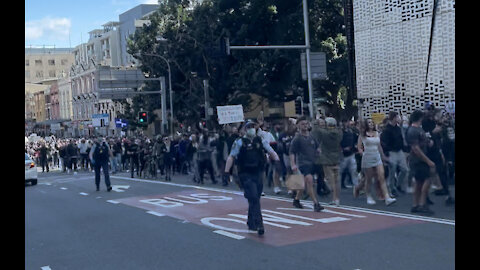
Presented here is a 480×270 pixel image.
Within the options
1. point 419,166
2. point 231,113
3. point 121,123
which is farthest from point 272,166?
point 121,123

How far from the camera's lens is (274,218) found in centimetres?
1097

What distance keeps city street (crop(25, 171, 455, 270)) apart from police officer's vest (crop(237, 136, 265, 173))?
1.05 metres

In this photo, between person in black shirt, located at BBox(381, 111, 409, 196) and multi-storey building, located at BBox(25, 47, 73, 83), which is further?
multi-storey building, located at BBox(25, 47, 73, 83)

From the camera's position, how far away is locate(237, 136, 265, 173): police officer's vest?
9.57 meters

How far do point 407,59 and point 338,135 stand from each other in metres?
12.1

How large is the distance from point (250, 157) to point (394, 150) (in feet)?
15.0

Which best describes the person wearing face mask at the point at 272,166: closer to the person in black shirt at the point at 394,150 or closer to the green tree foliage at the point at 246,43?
the person in black shirt at the point at 394,150

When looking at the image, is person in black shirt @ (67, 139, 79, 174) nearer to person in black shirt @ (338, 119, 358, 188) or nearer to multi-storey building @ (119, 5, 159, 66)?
person in black shirt @ (338, 119, 358, 188)

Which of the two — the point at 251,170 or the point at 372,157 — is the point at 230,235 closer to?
the point at 251,170

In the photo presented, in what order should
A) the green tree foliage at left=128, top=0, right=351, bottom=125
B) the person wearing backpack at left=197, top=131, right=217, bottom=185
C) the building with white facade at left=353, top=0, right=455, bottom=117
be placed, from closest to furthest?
the person wearing backpack at left=197, top=131, right=217, bottom=185
the building with white facade at left=353, top=0, right=455, bottom=117
the green tree foliage at left=128, top=0, right=351, bottom=125

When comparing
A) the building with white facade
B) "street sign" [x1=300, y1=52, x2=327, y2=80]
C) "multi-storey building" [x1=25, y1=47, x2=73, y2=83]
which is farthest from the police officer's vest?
"multi-storey building" [x1=25, y1=47, x2=73, y2=83]

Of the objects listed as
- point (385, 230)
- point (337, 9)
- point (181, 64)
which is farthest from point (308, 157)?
point (181, 64)

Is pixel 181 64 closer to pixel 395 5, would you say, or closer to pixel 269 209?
pixel 395 5

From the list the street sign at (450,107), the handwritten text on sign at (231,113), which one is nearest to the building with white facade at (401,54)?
the street sign at (450,107)
